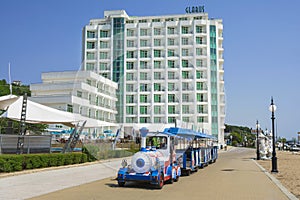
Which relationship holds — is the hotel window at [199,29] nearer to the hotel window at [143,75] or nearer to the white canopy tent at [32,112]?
the white canopy tent at [32,112]

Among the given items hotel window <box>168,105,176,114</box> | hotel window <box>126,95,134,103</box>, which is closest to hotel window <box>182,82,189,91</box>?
hotel window <box>168,105,176,114</box>

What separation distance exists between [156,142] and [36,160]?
8565mm

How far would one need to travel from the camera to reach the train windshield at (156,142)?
1355 cm

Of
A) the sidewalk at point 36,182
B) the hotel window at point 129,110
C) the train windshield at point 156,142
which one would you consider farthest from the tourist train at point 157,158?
the sidewalk at point 36,182

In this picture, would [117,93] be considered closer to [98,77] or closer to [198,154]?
[98,77]

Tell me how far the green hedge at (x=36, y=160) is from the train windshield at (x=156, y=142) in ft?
25.4

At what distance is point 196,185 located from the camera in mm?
14578

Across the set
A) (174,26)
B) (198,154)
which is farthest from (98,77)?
(174,26)

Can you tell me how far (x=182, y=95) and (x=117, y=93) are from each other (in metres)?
2.55

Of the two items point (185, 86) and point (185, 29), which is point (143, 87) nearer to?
point (185, 86)

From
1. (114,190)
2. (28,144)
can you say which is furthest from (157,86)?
(28,144)

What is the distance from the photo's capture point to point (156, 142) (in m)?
13.7

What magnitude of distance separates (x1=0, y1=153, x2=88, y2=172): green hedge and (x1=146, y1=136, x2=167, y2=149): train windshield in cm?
773

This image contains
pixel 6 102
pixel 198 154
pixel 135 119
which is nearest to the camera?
pixel 135 119
